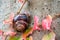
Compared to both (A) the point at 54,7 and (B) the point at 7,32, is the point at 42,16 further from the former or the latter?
(B) the point at 7,32

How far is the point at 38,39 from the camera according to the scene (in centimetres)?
84

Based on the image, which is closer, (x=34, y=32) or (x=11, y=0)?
(x=34, y=32)

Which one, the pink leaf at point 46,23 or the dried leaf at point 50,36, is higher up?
the pink leaf at point 46,23

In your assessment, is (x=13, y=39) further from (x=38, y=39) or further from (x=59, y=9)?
(x=59, y=9)

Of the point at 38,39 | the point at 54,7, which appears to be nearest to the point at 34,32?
the point at 38,39

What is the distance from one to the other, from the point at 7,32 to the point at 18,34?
0.18 ft

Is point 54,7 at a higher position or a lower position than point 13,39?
higher

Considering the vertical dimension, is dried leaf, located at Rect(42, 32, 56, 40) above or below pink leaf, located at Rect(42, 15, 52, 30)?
below

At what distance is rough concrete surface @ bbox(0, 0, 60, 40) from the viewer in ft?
2.78

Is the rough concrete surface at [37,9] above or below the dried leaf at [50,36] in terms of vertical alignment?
above

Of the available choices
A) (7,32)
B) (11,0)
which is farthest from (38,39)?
(11,0)

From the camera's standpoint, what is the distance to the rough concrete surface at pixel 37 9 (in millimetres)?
847

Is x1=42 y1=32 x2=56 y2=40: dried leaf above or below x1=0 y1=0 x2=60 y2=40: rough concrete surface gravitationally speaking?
below

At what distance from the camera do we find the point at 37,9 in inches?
35.4
